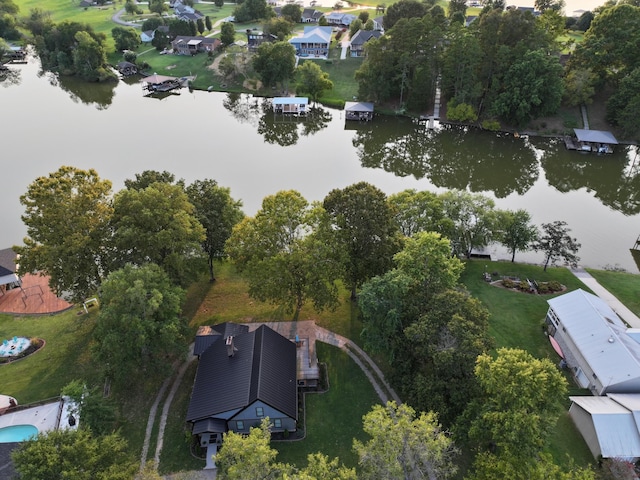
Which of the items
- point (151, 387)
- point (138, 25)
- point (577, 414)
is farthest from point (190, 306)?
point (138, 25)

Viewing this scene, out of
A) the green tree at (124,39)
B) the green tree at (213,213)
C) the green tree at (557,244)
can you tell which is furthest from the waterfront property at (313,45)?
the green tree at (557,244)

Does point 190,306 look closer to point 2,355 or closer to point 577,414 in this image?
point 2,355

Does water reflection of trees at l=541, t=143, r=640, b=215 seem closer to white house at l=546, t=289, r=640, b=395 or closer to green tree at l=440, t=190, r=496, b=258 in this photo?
green tree at l=440, t=190, r=496, b=258

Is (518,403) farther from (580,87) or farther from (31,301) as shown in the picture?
(580,87)

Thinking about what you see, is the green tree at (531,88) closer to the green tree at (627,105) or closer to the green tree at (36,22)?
the green tree at (627,105)

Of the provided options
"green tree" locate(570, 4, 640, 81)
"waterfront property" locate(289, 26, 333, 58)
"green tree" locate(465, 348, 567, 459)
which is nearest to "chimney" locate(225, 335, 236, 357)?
"green tree" locate(465, 348, 567, 459)

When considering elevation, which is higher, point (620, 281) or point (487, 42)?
point (487, 42)
